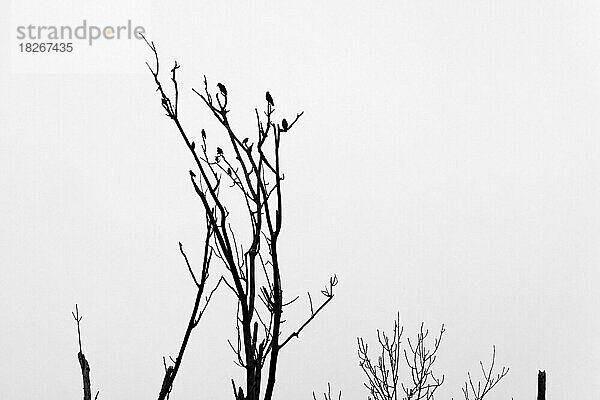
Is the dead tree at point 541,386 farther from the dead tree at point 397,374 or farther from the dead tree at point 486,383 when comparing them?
the dead tree at point 486,383

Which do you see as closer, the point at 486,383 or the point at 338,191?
the point at 486,383

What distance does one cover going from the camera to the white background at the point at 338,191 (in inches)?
675

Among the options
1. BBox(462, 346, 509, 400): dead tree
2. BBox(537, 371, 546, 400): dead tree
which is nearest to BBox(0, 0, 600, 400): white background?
BBox(462, 346, 509, 400): dead tree

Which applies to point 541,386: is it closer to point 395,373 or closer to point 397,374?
point 395,373

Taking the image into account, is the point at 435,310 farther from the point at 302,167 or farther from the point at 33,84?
the point at 33,84

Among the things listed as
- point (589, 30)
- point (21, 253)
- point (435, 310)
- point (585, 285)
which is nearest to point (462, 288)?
point (435, 310)

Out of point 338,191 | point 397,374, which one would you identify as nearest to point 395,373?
point 397,374

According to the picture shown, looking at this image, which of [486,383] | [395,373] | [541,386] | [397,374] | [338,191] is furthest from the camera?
[338,191]

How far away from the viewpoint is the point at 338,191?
1800cm

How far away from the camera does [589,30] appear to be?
17.0 metres

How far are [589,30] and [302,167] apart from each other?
5783 millimetres

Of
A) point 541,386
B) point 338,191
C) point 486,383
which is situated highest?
point 338,191

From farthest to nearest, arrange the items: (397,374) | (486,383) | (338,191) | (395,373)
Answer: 1. (338,191)
2. (486,383)
3. (397,374)
4. (395,373)

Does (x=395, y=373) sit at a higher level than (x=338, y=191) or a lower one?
lower
